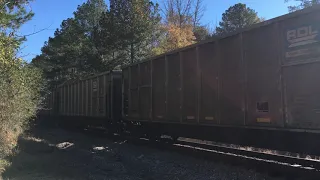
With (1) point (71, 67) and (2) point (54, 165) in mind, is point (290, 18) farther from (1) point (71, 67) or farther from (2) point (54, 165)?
(1) point (71, 67)

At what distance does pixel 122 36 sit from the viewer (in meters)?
29.9

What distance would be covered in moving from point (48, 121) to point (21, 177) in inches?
1081

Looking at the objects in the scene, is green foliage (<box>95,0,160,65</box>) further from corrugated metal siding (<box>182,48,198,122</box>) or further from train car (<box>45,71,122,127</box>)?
corrugated metal siding (<box>182,48,198,122</box>)

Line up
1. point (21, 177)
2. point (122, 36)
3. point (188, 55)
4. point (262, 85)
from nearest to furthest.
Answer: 1. point (262, 85)
2. point (21, 177)
3. point (188, 55)
4. point (122, 36)

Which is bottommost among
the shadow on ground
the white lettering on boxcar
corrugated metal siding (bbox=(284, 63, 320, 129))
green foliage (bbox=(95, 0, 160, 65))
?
the shadow on ground

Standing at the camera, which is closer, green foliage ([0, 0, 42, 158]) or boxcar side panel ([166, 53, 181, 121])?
green foliage ([0, 0, 42, 158])

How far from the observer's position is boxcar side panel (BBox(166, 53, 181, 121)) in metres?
11.6

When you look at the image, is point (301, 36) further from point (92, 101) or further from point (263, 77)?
point (92, 101)

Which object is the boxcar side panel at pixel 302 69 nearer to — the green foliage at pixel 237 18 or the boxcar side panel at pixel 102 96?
the boxcar side panel at pixel 102 96

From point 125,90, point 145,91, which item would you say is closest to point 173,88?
point 145,91

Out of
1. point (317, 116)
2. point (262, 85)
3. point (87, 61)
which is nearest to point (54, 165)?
point (262, 85)

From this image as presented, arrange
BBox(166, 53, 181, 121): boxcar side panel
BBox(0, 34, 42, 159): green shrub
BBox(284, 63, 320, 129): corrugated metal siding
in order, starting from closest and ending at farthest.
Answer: BBox(284, 63, 320, 129): corrugated metal siding < BBox(0, 34, 42, 159): green shrub < BBox(166, 53, 181, 121): boxcar side panel

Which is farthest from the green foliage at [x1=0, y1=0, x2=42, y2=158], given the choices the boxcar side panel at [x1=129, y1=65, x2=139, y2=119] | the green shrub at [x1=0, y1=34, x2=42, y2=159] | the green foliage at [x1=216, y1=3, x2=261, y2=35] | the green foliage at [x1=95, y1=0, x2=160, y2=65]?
the green foliage at [x1=216, y1=3, x2=261, y2=35]

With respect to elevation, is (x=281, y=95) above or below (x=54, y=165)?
above
